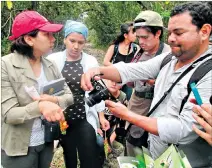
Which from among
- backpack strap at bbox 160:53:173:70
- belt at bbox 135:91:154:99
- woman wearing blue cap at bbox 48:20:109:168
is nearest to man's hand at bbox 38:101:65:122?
backpack strap at bbox 160:53:173:70

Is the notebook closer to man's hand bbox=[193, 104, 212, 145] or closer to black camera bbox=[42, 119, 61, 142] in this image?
black camera bbox=[42, 119, 61, 142]

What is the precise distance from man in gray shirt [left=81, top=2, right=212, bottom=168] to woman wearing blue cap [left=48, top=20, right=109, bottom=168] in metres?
0.76

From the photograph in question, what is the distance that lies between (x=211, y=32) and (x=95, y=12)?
38.0 ft

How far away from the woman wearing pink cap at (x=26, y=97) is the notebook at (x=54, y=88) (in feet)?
0.13

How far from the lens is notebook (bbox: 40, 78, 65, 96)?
81.4 inches

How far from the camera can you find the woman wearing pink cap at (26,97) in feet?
6.62

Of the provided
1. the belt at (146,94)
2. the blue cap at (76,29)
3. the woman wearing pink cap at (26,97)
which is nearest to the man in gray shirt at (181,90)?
the woman wearing pink cap at (26,97)

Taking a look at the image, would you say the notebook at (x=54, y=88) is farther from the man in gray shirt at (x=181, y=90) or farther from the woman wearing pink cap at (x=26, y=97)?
the man in gray shirt at (x=181, y=90)

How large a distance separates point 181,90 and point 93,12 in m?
11.7

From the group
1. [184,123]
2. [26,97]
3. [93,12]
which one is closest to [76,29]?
[26,97]

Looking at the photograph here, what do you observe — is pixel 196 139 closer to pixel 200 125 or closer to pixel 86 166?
pixel 200 125

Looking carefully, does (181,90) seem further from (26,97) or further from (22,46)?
(22,46)

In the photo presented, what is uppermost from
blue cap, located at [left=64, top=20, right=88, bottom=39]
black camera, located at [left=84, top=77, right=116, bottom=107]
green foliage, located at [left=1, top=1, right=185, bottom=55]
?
blue cap, located at [left=64, top=20, right=88, bottom=39]

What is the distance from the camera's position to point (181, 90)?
170 cm
